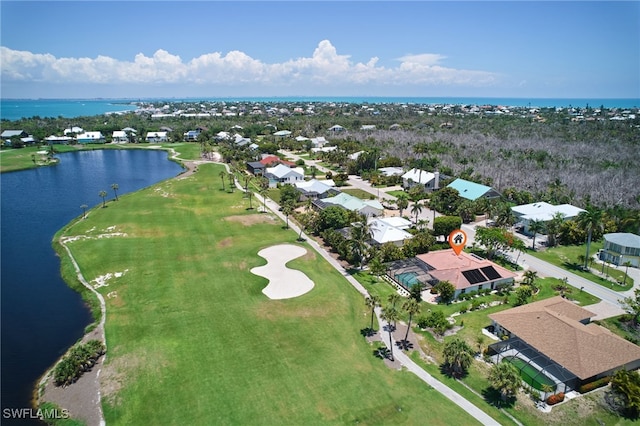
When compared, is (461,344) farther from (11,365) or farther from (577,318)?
(11,365)

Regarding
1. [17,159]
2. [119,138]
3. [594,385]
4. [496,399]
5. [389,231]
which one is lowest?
[496,399]

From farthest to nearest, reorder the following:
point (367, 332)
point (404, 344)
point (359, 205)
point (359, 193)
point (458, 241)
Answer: point (359, 193), point (359, 205), point (458, 241), point (367, 332), point (404, 344)

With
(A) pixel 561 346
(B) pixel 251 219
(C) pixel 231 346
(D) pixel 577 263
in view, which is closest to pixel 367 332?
(C) pixel 231 346

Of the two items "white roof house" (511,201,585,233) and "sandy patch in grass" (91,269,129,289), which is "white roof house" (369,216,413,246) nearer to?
"white roof house" (511,201,585,233)

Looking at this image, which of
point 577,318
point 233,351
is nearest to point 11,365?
point 233,351

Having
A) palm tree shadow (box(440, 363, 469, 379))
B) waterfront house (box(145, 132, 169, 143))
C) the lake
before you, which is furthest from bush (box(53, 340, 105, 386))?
waterfront house (box(145, 132, 169, 143))

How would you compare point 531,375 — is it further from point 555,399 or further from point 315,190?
point 315,190

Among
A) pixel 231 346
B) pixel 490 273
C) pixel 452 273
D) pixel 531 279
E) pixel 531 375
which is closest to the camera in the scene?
pixel 531 375
